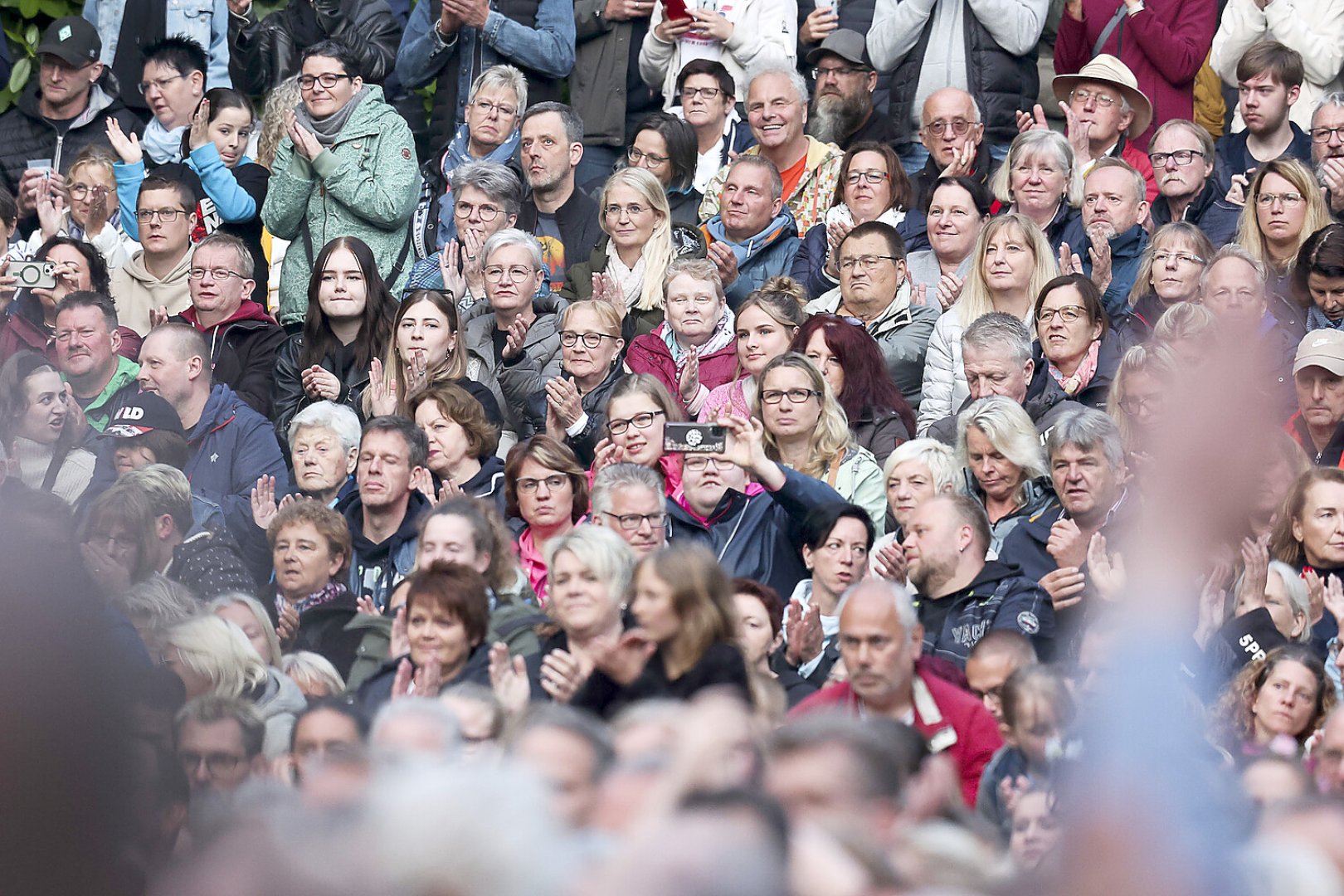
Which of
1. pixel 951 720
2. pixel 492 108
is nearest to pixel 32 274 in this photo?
pixel 492 108

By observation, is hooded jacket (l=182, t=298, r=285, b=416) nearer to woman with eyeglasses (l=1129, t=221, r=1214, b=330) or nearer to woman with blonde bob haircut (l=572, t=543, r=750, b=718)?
woman with eyeglasses (l=1129, t=221, r=1214, b=330)

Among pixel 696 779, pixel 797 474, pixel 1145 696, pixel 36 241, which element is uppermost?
pixel 1145 696

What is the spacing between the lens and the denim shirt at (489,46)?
36.3 feet

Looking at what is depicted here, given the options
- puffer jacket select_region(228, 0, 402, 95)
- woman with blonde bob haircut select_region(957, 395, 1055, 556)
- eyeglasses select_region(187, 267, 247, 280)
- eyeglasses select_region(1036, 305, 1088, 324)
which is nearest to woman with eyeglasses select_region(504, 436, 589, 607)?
woman with blonde bob haircut select_region(957, 395, 1055, 556)

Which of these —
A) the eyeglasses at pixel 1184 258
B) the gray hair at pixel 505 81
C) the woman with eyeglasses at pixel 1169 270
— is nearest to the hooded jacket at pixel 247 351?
the gray hair at pixel 505 81

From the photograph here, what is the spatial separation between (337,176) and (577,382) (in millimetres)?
1777

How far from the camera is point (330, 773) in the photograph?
14.1 feet

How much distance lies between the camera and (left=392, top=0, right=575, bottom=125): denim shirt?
11.1 m

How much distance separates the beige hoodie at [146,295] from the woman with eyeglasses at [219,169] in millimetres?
298

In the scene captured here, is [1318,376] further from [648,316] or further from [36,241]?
[36,241]

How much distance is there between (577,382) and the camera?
9047 mm

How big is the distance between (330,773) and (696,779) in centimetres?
79

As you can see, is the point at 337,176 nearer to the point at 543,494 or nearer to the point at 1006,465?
the point at 543,494

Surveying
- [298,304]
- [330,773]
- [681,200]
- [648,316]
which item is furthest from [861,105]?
[330,773]
